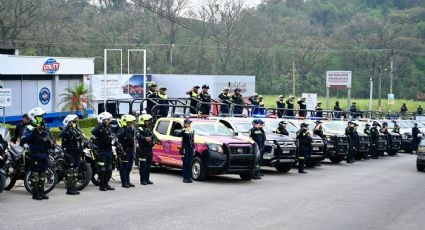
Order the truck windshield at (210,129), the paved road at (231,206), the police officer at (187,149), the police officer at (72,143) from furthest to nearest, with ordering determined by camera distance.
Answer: the truck windshield at (210,129)
the police officer at (187,149)
the police officer at (72,143)
the paved road at (231,206)

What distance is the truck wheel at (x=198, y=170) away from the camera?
17891 millimetres

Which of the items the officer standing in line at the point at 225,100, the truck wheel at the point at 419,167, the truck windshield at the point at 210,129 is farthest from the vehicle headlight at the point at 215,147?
the truck wheel at the point at 419,167

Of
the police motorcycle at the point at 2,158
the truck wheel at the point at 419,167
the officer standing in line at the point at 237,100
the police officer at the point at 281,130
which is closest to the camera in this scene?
the police motorcycle at the point at 2,158

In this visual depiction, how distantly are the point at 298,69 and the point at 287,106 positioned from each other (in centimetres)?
5157

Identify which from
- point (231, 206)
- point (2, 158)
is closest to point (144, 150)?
point (231, 206)

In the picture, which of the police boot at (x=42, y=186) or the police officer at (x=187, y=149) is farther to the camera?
the police officer at (x=187, y=149)

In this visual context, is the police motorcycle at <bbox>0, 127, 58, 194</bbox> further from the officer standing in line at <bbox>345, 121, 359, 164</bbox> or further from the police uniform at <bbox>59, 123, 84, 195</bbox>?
the officer standing in line at <bbox>345, 121, 359, 164</bbox>

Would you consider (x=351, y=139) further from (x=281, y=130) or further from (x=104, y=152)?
(x=104, y=152)

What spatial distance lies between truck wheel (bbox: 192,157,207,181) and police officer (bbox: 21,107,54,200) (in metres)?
5.14

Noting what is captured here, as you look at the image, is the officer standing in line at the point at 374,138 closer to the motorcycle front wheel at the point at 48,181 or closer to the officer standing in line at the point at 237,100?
the officer standing in line at the point at 237,100

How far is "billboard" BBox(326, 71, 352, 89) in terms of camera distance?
5212 cm

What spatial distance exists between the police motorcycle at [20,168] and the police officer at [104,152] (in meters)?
1.18

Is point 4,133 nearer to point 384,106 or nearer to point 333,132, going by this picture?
point 333,132

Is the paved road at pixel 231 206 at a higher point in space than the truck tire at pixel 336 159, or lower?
higher
